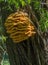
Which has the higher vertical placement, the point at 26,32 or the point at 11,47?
the point at 26,32

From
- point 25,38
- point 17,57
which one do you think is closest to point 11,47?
point 17,57

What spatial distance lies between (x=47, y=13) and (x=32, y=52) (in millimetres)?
289

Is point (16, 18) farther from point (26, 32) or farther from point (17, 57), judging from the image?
point (17, 57)

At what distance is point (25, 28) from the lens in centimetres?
139

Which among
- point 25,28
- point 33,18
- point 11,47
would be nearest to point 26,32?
point 25,28

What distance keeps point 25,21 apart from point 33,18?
0.39ft

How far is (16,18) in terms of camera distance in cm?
140

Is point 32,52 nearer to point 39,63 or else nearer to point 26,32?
point 39,63

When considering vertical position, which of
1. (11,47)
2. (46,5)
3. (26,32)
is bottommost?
(11,47)

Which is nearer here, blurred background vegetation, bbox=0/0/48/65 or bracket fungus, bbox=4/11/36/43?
bracket fungus, bbox=4/11/36/43

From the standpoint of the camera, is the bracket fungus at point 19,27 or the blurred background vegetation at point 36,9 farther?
the blurred background vegetation at point 36,9

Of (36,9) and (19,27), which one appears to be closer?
(19,27)

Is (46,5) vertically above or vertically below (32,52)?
above

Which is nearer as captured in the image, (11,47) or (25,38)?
(25,38)
